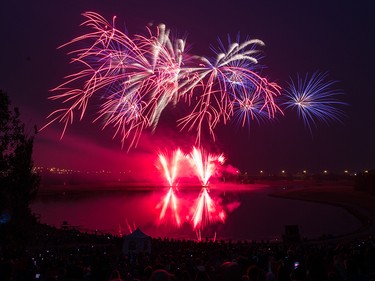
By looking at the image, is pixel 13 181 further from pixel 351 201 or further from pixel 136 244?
pixel 351 201

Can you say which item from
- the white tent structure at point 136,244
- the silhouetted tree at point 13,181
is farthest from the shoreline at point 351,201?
the silhouetted tree at point 13,181

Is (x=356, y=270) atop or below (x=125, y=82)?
below

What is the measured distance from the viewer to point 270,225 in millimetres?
46219

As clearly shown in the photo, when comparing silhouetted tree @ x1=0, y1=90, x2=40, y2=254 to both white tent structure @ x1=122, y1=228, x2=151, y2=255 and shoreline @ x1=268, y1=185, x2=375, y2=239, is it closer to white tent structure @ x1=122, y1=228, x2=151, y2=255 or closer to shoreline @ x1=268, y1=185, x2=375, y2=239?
white tent structure @ x1=122, y1=228, x2=151, y2=255

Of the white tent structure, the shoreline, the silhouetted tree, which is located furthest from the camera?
the shoreline

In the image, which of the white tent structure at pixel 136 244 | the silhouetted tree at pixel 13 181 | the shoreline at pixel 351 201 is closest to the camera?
the silhouetted tree at pixel 13 181

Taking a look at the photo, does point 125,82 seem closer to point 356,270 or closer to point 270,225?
point 270,225

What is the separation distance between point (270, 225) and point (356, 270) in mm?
39023

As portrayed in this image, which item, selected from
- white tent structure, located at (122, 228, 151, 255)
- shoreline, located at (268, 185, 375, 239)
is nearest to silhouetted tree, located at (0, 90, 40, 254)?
white tent structure, located at (122, 228, 151, 255)

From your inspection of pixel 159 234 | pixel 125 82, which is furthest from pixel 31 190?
pixel 159 234

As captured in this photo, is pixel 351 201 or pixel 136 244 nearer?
pixel 136 244

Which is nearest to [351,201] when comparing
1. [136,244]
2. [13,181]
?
[136,244]

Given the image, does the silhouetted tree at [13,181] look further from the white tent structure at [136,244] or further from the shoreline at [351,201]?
the shoreline at [351,201]

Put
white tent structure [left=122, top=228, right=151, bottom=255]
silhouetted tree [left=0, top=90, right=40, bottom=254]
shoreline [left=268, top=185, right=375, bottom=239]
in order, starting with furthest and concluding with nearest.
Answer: shoreline [left=268, top=185, right=375, bottom=239] < white tent structure [left=122, top=228, right=151, bottom=255] < silhouetted tree [left=0, top=90, right=40, bottom=254]
